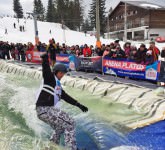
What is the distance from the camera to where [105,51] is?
45.1 ft

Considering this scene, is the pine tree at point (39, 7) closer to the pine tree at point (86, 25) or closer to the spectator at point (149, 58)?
the pine tree at point (86, 25)

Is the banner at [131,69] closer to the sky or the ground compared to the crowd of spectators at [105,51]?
closer to the ground

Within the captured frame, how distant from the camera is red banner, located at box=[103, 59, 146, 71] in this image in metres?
11.7

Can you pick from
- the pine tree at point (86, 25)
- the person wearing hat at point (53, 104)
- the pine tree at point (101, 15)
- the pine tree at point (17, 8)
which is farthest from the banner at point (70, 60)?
the pine tree at point (17, 8)

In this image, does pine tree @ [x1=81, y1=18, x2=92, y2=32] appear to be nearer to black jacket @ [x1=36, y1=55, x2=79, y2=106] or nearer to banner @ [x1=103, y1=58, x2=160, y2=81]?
banner @ [x1=103, y1=58, x2=160, y2=81]

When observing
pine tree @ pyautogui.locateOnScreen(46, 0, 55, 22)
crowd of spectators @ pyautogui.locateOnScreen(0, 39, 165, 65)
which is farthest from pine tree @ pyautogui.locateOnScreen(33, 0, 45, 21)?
crowd of spectators @ pyautogui.locateOnScreen(0, 39, 165, 65)

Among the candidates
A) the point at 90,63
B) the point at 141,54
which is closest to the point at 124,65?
the point at 141,54

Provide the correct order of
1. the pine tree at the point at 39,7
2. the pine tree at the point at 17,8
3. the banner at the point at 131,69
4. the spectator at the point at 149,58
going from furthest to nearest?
the pine tree at the point at 39,7
the pine tree at the point at 17,8
the spectator at the point at 149,58
the banner at the point at 131,69

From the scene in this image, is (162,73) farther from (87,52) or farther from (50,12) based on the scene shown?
(50,12)

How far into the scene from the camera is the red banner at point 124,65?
11692 millimetres

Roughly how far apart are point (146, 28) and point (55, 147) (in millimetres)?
52077

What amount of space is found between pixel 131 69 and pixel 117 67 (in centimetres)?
103

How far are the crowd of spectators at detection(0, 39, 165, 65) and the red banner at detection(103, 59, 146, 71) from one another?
0.21m

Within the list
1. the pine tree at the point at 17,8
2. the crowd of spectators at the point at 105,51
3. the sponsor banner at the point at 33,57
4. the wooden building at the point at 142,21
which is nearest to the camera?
the crowd of spectators at the point at 105,51
